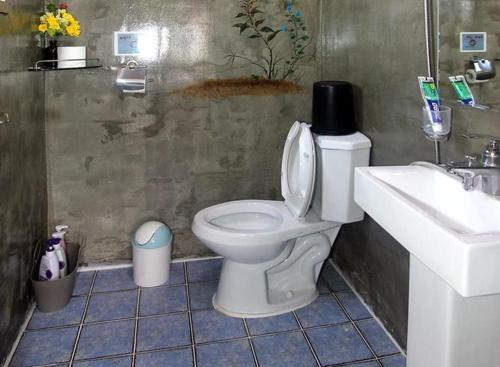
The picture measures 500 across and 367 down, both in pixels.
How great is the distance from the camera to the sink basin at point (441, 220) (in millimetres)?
889

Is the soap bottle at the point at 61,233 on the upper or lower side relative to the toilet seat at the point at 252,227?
lower

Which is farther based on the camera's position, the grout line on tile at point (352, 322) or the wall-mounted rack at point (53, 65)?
the wall-mounted rack at point (53, 65)

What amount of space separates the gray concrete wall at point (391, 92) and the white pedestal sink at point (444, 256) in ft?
0.75

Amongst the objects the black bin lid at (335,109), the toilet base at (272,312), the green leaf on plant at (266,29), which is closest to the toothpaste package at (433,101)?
the black bin lid at (335,109)

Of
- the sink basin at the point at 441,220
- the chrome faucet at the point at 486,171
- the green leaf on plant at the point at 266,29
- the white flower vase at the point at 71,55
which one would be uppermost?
the green leaf on plant at the point at 266,29

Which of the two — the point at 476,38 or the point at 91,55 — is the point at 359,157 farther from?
the point at 91,55

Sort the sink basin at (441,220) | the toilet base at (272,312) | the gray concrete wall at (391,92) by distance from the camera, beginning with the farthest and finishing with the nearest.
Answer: the toilet base at (272,312), the gray concrete wall at (391,92), the sink basin at (441,220)

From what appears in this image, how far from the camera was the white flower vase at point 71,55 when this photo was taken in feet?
7.32

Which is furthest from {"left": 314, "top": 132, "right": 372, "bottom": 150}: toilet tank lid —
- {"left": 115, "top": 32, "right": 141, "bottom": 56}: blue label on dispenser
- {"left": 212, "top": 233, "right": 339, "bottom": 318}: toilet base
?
{"left": 115, "top": 32, "right": 141, "bottom": 56}: blue label on dispenser

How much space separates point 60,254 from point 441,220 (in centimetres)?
184

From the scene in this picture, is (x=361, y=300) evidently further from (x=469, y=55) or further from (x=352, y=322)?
(x=469, y=55)

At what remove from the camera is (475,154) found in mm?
1386

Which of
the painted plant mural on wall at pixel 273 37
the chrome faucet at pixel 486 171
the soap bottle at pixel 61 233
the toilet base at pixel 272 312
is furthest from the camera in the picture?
the painted plant mural on wall at pixel 273 37

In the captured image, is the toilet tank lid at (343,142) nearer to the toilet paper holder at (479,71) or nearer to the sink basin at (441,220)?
the sink basin at (441,220)
